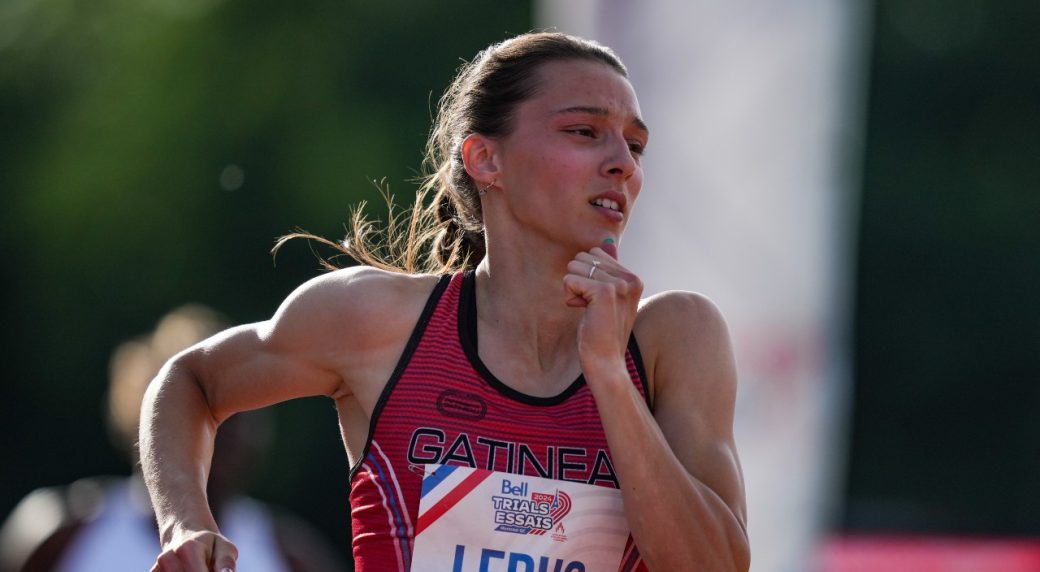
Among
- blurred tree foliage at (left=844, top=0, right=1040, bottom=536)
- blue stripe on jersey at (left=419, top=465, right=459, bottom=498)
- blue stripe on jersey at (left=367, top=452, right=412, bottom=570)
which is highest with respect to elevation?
blue stripe on jersey at (left=419, top=465, right=459, bottom=498)

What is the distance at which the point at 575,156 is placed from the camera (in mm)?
3236

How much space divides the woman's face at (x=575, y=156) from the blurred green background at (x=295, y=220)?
802 centimetres

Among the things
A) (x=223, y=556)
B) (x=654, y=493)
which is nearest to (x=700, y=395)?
(x=654, y=493)

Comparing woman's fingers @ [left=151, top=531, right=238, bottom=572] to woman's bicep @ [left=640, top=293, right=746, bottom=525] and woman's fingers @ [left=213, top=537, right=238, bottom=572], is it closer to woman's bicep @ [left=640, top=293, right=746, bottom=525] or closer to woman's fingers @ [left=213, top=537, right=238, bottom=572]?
woman's fingers @ [left=213, top=537, right=238, bottom=572]

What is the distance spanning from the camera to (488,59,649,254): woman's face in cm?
323

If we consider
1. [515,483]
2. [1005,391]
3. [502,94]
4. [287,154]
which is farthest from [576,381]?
[1005,391]

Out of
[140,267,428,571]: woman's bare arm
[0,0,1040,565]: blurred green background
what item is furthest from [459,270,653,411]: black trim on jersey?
[0,0,1040,565]: blurred green background

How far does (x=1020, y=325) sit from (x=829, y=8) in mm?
9877

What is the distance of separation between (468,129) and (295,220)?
8.47 metres

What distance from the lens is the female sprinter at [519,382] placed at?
2.98 metres

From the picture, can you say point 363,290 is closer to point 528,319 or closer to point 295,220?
point 528,319

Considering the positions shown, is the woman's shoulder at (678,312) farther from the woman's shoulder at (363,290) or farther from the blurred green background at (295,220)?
the blurred green background at (295,220)

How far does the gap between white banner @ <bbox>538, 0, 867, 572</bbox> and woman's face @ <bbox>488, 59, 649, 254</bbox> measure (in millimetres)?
966

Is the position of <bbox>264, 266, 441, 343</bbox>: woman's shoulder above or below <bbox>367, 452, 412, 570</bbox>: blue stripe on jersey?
above
